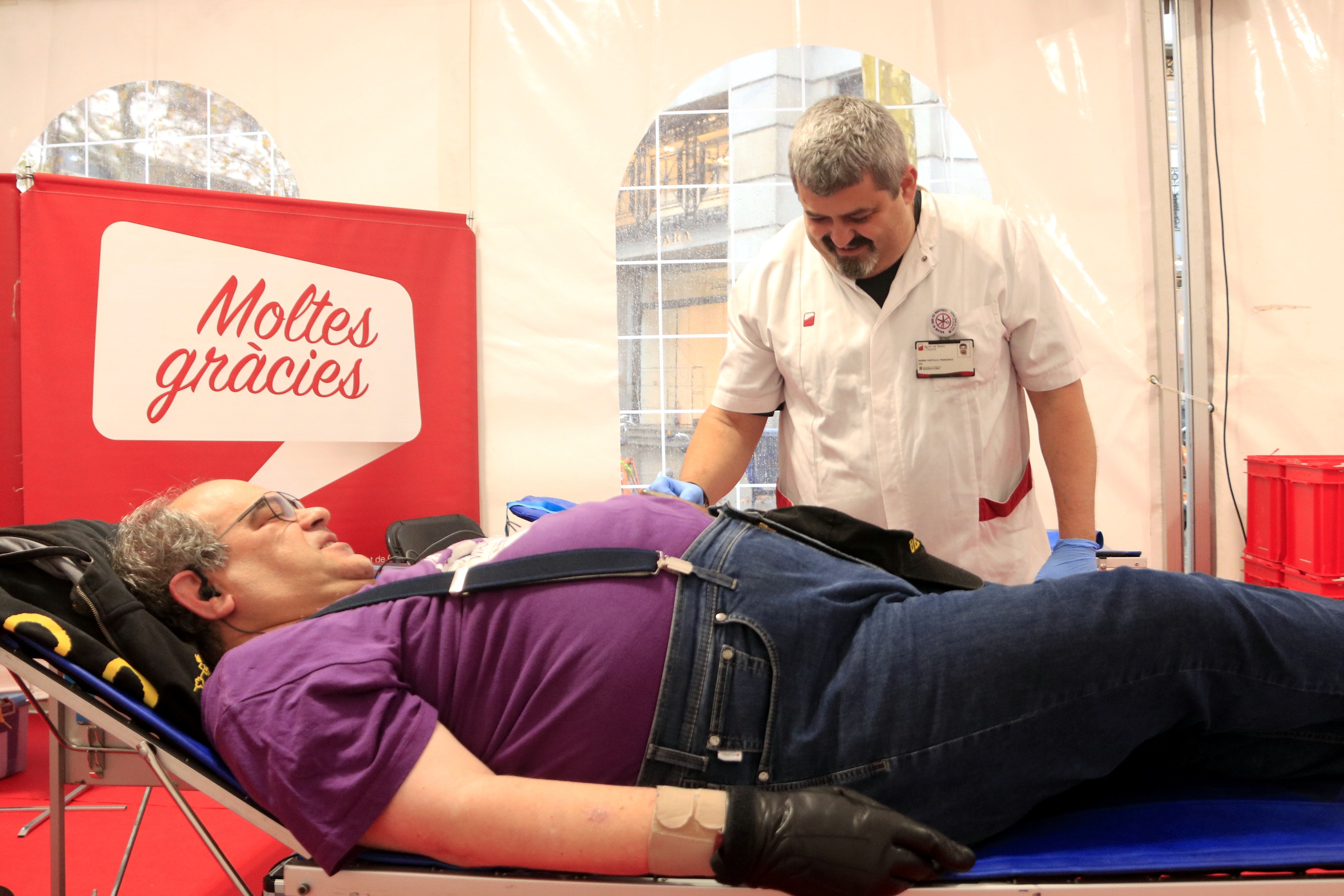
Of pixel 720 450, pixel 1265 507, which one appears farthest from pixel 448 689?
pixel 1265 507

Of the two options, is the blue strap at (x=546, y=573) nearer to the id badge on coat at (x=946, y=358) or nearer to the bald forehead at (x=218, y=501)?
the bald forehead at (x=218, y=501)

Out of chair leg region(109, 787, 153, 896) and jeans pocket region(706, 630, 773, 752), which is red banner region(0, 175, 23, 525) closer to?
chair leg region(109, 787, 153, 896)

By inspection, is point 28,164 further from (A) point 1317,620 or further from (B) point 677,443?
(A) point 1317,620

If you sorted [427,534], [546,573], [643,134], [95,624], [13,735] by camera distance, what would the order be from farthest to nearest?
[643,134], [427,534], [13,735], [95,624], [546,573]

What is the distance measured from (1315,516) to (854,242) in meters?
1.95

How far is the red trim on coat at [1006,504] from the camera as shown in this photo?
175 cm

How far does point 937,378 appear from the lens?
67.3 inches

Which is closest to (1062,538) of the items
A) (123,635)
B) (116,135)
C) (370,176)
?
(123,635)

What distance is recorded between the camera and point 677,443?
3113mm

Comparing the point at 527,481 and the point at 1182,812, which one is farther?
the point at 527,481

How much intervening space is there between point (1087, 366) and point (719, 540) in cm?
231

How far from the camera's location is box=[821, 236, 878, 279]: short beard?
163 centimetres

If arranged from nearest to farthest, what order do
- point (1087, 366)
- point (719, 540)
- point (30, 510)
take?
point (719, 540) → point (30, 510) → point (1087, 366)

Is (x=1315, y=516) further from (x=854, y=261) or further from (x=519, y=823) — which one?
(x=519, y=823)
